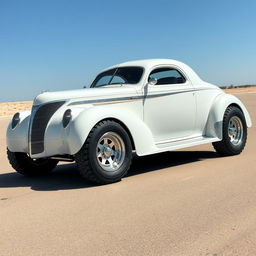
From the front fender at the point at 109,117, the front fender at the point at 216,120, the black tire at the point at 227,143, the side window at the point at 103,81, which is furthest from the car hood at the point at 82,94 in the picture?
the black tire at the point at 227,143

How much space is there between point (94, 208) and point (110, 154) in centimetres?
151

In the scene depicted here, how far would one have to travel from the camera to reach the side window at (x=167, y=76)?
22.8 feet

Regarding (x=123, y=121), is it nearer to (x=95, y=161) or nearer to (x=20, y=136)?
(x=95, y=161)

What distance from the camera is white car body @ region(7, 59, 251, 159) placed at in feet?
18.2

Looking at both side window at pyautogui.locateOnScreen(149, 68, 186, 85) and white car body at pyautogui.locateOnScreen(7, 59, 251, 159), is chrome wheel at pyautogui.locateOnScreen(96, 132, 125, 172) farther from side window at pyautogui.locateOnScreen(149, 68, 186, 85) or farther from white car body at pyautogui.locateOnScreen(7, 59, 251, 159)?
side window at pyautogui.locateOnScreen(149, 68, 186, 85)

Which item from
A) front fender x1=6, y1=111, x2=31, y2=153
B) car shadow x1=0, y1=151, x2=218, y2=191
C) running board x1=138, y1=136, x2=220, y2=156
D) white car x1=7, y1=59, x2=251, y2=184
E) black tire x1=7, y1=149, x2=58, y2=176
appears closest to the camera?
white car x1=7, y1=59, x2=251, y2=184

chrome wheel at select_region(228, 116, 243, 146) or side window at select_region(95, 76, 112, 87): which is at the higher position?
side window at select_region(95, 76, 112, 87)

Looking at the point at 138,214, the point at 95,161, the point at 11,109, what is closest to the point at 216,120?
the point at 95,161

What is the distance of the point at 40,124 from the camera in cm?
586

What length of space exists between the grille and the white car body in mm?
19

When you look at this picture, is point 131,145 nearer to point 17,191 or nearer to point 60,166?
point 17,191

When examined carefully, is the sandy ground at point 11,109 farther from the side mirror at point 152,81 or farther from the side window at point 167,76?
the side mirror at point 152,81

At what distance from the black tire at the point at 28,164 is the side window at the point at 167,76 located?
2.40m

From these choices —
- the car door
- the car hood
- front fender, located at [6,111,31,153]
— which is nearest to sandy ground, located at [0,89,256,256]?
front fender, located at [6,111,31,153]
